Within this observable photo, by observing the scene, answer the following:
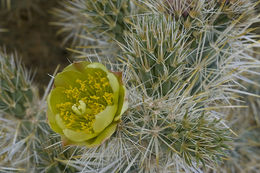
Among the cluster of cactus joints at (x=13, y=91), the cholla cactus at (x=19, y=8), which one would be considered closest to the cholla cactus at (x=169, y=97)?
the cluster of cactus joints at (x=13, y=91)

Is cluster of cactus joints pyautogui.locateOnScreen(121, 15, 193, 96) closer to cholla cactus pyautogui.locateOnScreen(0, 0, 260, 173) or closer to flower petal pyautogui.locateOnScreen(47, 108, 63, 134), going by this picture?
cholla cactus pyautogui.locateOnScreen(0, 0, 260, 173)

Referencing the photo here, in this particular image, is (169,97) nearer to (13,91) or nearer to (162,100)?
(162,100)

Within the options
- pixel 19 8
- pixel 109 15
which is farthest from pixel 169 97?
pixel 19 8

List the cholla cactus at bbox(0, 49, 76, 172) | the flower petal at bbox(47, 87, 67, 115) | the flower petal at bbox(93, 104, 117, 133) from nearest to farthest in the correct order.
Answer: the flower petal at bbox(93, 104, 117, 133), the flower petal at bbox(47, 87, 67, 115), the cholla cactus at bbox(0, 49, 76, 172)

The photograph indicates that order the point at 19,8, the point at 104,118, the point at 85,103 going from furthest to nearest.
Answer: the point at 19,8 < the point at 85,103 < the point at 104,118

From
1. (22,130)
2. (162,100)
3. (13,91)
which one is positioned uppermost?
(162,100)

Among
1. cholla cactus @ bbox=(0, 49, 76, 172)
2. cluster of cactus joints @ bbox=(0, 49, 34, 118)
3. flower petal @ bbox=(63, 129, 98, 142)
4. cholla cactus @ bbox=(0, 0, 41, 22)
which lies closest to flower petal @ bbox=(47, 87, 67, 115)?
flower petal @ bbox=(63, 129, 98, 142)
